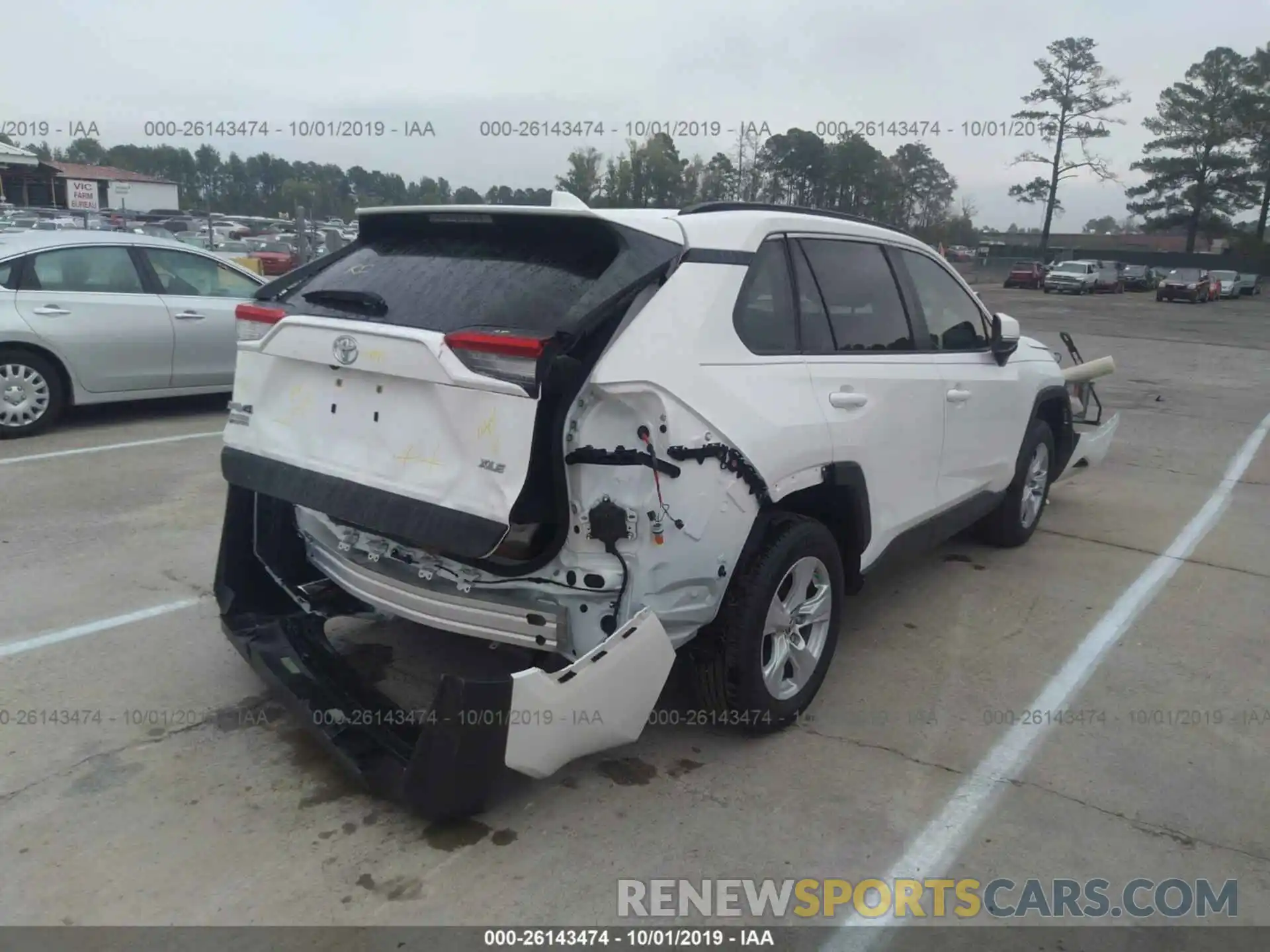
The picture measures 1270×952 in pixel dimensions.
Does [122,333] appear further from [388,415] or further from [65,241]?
[388,415]

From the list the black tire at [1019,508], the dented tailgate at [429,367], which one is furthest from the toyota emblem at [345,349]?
the black tire at [1019,508]

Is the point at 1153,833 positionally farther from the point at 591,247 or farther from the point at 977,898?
the point at 591,247

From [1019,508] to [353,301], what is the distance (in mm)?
4132

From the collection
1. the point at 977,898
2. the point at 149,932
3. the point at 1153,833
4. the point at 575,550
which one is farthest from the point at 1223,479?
the point at 149,932

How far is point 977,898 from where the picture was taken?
2916 mm

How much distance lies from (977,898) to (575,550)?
5.14ft

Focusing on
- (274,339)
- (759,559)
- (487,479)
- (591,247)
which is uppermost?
(591,247)

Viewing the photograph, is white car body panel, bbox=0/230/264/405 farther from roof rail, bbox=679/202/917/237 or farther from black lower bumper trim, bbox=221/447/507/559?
roof rail, bbox=679/202/917/237

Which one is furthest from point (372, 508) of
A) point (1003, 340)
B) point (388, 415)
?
point (1003, 340)

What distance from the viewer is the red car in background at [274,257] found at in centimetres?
1967

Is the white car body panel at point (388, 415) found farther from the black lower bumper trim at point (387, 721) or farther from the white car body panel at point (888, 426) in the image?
the white car body panel at point (888, 426)

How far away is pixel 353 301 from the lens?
344 cm

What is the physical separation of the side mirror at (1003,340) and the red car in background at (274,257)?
16.1 m
